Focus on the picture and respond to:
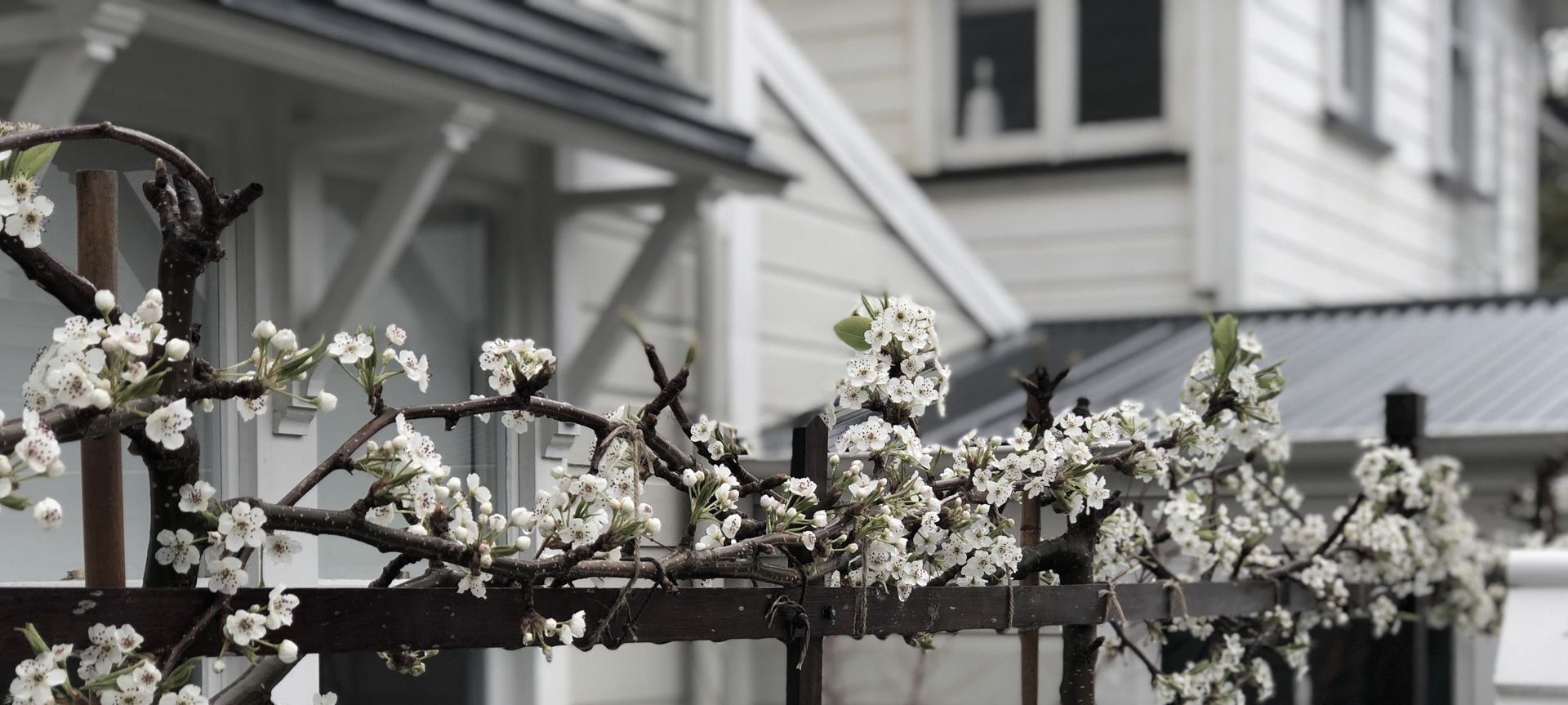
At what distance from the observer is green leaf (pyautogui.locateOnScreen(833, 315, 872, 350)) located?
1.80m

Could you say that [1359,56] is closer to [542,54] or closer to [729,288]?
[729,288]

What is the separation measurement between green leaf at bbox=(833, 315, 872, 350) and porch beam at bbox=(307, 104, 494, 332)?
1.87 m

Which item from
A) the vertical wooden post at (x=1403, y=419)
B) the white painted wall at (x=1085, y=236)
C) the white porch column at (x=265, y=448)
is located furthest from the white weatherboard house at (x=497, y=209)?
the vertical wooden post at (x=1403, y=419)

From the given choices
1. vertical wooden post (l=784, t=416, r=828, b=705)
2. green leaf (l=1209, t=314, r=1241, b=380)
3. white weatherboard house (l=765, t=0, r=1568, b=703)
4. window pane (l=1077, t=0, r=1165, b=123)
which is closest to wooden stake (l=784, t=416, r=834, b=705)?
vertical wooden post (l=784, t=416, r=828, b=705)

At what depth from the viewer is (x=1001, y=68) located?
693cm

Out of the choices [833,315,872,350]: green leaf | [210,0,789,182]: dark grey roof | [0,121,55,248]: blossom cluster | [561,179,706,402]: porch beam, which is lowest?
[833,315,872,350]: green leaf

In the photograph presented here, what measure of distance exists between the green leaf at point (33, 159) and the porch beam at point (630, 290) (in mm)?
3067

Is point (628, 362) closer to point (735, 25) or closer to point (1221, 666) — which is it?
point (735, 25)

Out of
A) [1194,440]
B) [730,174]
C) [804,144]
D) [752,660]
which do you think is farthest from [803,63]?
[1194,440]

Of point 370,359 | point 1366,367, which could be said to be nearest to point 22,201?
point 370,359

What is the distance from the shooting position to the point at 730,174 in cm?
426

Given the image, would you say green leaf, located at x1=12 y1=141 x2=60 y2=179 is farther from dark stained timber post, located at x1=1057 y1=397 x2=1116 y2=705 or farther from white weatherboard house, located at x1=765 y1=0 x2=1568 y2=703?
white weatherboard house, located at x1=765 y1=0 x2=1568 y2=703

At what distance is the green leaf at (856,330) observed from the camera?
5.90 ft

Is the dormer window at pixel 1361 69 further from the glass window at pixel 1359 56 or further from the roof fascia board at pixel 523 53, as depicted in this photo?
the roof fascia board at pixel 523 53
